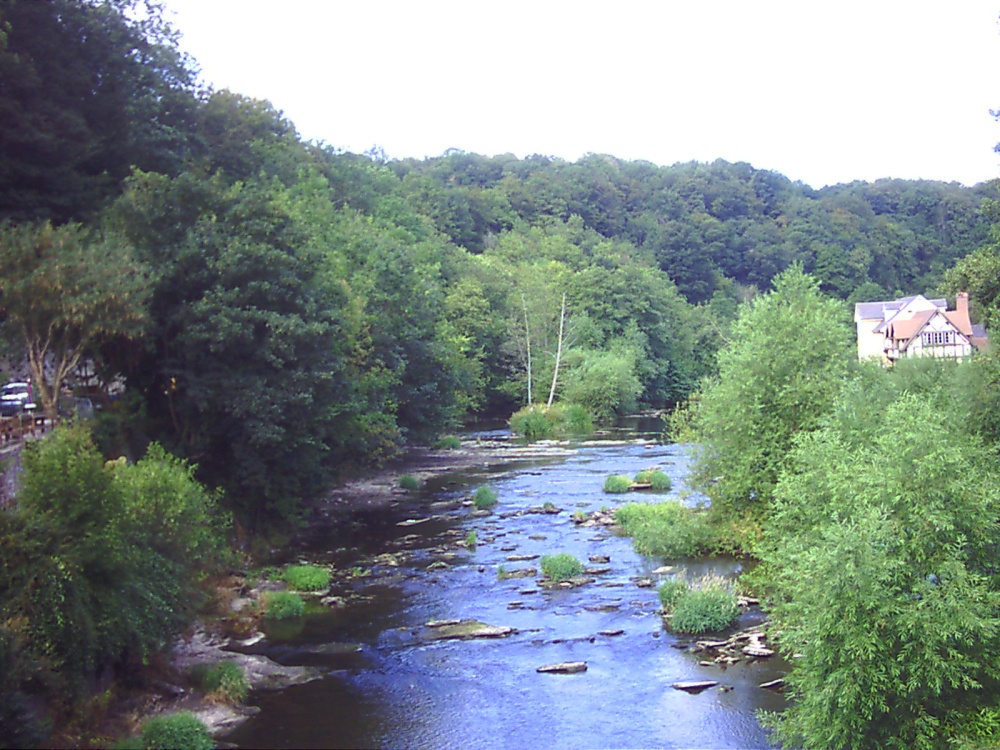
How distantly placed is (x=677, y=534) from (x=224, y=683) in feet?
53.3

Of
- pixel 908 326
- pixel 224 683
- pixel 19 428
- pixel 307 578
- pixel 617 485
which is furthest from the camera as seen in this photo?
pixel 908 326

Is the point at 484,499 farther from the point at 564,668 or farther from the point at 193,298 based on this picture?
the point at 564,668

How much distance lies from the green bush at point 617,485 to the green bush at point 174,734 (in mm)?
26407

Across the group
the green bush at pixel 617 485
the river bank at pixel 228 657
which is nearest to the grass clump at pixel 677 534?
the green bush at pixel 617 485

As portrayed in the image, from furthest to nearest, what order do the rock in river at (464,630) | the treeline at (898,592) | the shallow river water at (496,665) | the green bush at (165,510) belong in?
the rock in river at (464,630) < the green bush at (165,510) < the shallow river water at (496,665) < the treeline at (898,592)

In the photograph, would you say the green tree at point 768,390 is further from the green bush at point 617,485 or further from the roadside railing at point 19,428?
the roadside railing at point 19,428

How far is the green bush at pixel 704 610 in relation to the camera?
23281mm

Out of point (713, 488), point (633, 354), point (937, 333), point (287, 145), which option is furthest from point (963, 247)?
point (713, 488)

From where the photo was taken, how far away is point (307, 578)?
27281mm

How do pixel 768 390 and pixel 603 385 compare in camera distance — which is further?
pixel 603 385

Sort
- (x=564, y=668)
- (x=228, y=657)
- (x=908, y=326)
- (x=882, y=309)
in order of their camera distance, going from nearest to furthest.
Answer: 1. (x=564, y=668)
2. (x=228, y=657)
3. (x=908, y=326)
4. (x=882, y=309)

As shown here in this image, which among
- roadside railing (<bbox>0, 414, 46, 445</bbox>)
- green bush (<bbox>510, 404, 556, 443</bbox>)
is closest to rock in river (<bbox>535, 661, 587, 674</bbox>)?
roadside railing (<bbox>0, 414, 46, 445</bbox>)

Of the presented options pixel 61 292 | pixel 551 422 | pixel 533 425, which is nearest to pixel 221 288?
pixel 61 292

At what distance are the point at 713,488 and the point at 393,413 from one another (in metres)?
22.6
